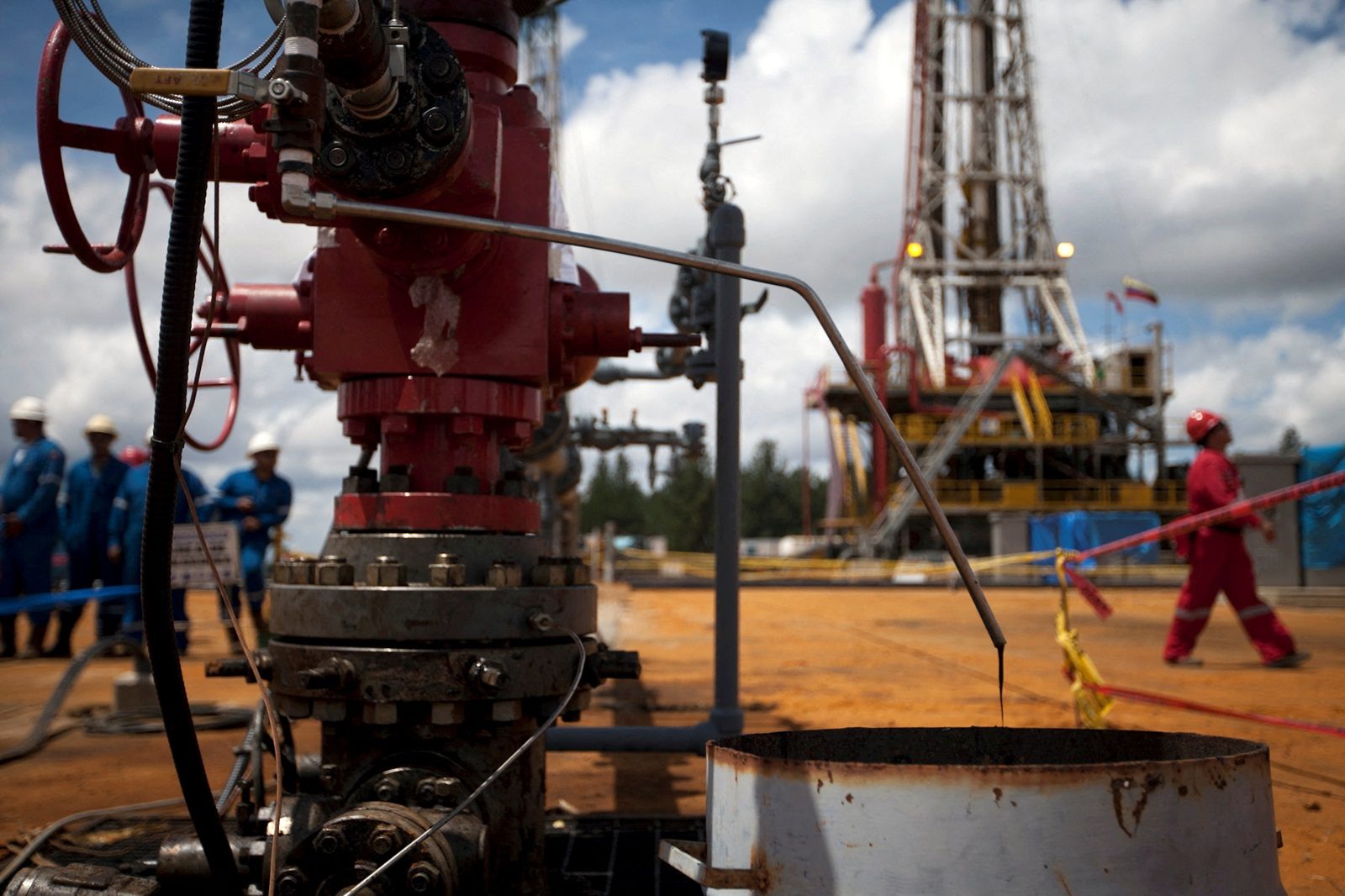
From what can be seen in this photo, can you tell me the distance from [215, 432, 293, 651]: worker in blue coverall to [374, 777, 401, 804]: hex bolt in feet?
22.3

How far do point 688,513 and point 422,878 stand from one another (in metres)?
64.1

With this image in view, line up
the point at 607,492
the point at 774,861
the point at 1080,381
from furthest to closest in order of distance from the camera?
1. the point at 607,492
2. the point at 1080,381
3. the point at 774,861

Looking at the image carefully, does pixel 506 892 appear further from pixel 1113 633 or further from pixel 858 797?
pixel 1113 633

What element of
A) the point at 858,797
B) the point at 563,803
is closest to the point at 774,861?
the point at 858,797

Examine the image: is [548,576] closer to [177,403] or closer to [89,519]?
[177,403]

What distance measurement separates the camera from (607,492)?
255ft

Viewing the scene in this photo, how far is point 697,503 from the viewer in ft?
210

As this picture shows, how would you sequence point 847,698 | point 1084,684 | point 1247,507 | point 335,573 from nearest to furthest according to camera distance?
point 335,573
point 1247,507
point 1084,684
point 847,698

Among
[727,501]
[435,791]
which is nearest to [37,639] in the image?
[727,501]

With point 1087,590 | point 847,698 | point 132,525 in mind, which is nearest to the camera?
point 1087,590

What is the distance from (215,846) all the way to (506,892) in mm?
522

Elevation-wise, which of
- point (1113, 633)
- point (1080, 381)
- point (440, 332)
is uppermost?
point (1080, 381)

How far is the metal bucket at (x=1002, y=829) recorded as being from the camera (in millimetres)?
1254

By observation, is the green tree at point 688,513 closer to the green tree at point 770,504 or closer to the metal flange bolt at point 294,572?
the green tree at point 770,504
